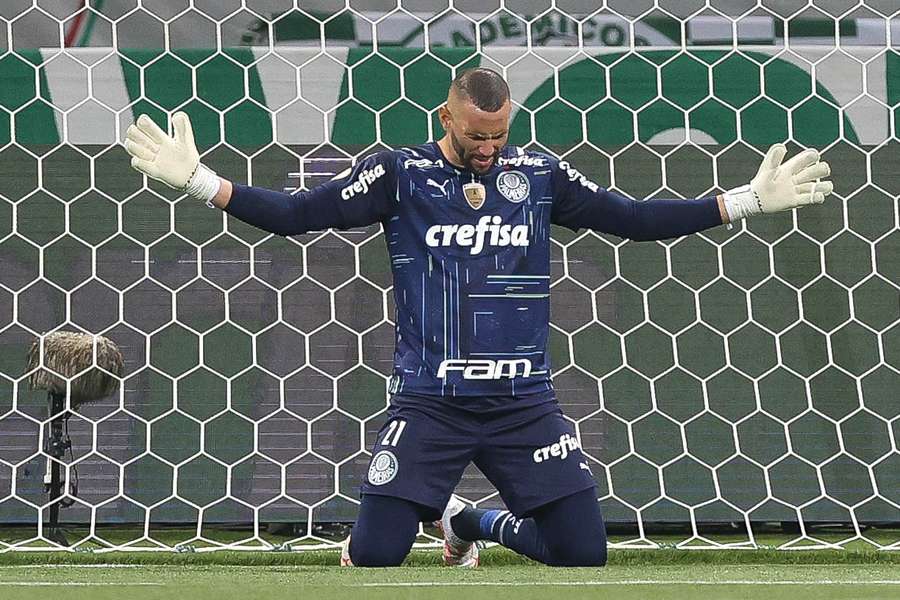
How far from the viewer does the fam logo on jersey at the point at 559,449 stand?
2686 mm

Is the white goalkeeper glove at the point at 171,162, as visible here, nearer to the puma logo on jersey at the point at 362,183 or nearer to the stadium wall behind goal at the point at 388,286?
the puma logo on jersey at the point at 362,183

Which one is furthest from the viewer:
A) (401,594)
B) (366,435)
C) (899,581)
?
(366,435)

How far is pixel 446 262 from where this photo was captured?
266 cm

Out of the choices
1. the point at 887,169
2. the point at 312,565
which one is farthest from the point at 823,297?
the point at 312,565

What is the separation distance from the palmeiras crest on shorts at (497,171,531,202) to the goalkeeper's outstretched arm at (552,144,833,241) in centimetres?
8

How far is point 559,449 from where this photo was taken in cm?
271

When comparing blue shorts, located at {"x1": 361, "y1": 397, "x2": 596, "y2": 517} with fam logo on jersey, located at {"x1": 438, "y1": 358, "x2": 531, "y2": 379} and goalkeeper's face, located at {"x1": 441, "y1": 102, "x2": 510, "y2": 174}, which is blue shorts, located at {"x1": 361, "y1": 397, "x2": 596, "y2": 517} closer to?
fam logo on jersey, located at {"x1": 438, "y1": 358, "x2": 531, "y2": 379}

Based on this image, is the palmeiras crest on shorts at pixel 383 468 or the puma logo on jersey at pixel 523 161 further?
the puma logo on jersey at pixel 523 161

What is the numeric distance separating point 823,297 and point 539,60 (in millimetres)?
1000

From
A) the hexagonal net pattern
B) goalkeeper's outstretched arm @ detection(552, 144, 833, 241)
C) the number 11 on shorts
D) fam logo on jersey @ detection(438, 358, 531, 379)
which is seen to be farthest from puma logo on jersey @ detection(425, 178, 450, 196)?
the hexagonal net pattern

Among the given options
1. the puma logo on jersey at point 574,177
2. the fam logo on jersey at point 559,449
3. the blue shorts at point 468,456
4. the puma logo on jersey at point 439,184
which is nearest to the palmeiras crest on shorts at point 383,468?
the blue shorts at point 468,456

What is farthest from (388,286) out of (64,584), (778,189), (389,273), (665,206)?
(64,584)

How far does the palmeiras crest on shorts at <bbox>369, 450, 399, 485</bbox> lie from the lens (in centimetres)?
264

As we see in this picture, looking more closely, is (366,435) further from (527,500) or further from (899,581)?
(899,581)
